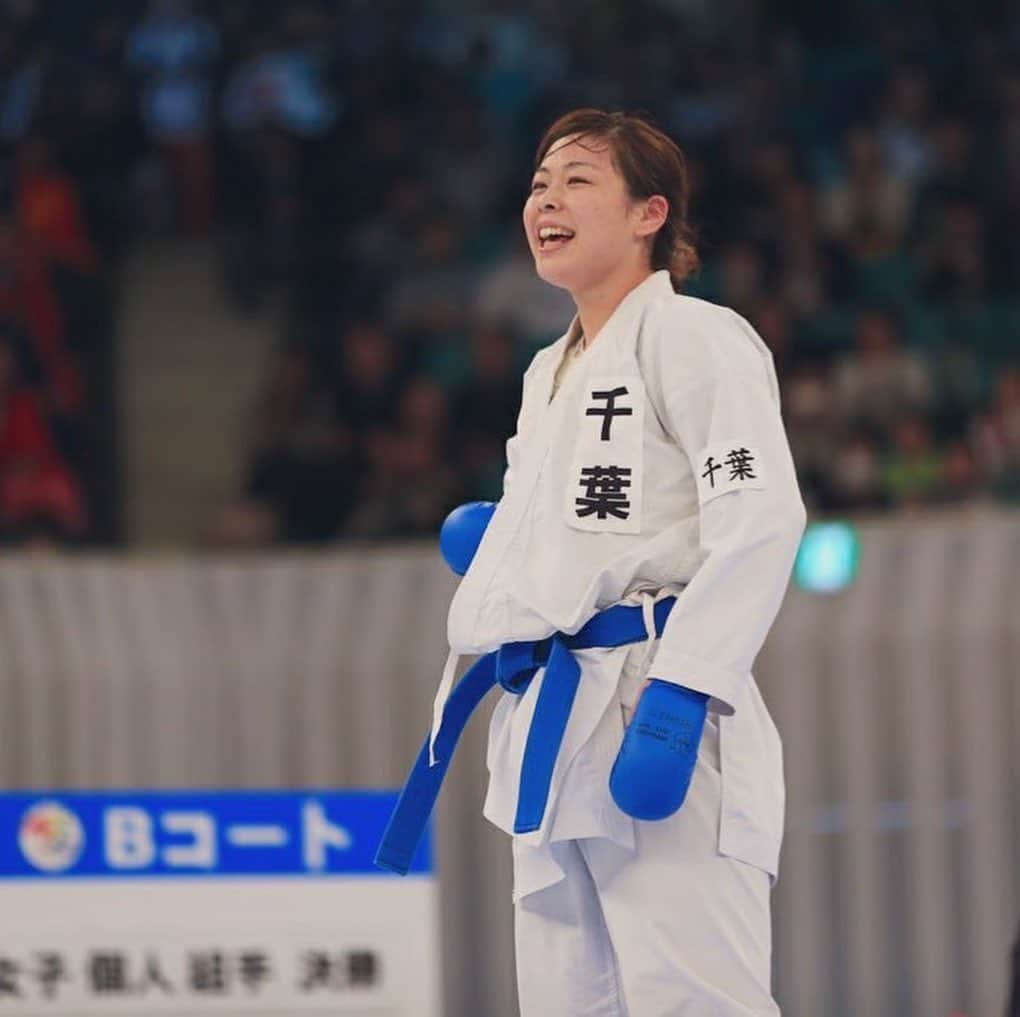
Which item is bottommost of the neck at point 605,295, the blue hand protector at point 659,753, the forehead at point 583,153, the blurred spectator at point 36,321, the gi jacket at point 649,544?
the blue hand protector at point 659,753

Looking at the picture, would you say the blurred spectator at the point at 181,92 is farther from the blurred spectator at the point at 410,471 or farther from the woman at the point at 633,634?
the woman at the point at 633,634

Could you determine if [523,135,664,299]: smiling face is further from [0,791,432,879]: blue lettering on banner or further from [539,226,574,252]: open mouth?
[0,791,432,879]: blue lettering on banner

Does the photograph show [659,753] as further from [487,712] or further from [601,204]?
[487,712]

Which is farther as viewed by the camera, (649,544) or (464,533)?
(464,533)

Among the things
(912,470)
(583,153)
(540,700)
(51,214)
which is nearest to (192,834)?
(540,700)

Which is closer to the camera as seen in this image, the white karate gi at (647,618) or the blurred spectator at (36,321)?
the white karate gi at (647,618)

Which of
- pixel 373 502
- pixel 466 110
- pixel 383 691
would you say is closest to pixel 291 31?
pixel 466 110

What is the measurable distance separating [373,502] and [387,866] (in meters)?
5.64

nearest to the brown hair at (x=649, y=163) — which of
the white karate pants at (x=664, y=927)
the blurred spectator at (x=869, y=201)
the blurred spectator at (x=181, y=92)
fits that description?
the white karate pants at (x=664, y=927)

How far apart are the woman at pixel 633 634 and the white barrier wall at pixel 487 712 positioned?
251 cm

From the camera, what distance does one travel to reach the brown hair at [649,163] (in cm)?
360

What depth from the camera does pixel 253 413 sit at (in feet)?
34.4

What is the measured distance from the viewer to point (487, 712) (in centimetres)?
605

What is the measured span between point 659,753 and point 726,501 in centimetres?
39
